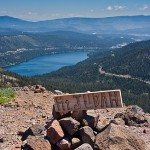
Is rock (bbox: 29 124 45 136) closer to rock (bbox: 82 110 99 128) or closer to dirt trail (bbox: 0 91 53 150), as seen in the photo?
dirt trail (bbox: 0 91 53 150)

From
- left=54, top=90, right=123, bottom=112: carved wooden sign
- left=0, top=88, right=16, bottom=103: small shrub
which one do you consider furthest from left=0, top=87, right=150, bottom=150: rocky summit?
left=0, top=88, right=16, bottom=103: small shrub

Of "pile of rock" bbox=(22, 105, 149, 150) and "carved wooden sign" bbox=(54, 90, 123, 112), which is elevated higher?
"carved wooden sign" bbox=(54, 90, 123, 112)

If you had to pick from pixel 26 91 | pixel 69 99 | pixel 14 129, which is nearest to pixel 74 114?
pixel 69 99

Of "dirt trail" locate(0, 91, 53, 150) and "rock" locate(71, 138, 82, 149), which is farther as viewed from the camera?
"dirt trail" locate(0, 91, 53, 150)

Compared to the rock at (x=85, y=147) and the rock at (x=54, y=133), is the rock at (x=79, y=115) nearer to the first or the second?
the rock at (x=54, y=133)

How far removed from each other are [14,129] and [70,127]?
6234 mm

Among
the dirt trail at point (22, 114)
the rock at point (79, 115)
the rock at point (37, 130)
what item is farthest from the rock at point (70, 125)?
the dirt trail at point (22, 114)

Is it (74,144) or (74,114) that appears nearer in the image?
(74,144)

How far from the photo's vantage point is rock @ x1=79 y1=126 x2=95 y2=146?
16203 millimetres

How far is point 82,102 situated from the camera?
1758 centimetres

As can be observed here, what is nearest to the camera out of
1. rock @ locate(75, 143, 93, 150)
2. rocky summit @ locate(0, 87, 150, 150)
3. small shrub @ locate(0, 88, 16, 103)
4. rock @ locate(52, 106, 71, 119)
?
rock @ locate(75, 143, 93, 150)

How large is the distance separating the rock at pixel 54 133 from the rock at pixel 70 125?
0.95 ft

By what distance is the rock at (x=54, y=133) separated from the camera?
55.1 feet

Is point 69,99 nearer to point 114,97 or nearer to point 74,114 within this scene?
point 74,114
